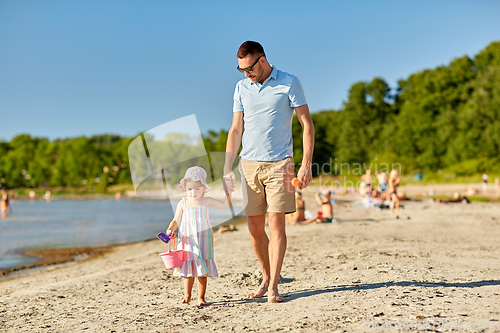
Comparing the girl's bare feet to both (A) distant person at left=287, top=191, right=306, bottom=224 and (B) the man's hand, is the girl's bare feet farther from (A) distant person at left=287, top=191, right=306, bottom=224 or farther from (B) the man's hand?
(A) distant person at left=287, top=191, right=306, bottom=224

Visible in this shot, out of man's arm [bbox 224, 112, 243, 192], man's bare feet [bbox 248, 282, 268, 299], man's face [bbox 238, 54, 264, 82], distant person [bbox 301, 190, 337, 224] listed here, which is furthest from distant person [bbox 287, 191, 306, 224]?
man's face [bbox 238, 54, 264, 82]

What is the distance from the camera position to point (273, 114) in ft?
11.0

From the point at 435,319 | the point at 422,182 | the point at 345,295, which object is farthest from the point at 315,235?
the point at 422,182

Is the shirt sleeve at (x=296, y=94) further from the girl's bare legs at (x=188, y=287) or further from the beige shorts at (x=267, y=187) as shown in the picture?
the girl's bare legs at (x=188, y=287)

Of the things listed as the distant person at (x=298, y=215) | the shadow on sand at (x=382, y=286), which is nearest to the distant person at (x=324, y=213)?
the distant person at (x=298, y=215)

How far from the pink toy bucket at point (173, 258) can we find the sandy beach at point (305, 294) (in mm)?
399

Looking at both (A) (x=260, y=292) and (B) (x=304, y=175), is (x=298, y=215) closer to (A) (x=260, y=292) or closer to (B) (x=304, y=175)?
(A) (x=260, y=292)

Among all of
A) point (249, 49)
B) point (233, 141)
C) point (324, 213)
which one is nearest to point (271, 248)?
point (233, 141)

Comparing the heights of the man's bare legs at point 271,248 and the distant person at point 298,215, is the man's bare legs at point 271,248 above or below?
above

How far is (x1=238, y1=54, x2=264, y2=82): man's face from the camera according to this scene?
333 cm

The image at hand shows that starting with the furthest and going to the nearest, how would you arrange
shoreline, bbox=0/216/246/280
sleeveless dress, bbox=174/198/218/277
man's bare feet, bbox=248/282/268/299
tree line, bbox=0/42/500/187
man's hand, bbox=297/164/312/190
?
tree line, bbox=0/42/500/187 < shoreline, bbox=0/216/246/280 < man's bare feet, bbox=248/282/268/299 < sleeveless dress, bbox=174/198/218/277 < man's hand, bbox=297/164/312/190

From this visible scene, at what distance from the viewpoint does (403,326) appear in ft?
8.44

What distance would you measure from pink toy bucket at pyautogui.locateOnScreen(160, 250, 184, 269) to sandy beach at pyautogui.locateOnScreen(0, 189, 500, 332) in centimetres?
40

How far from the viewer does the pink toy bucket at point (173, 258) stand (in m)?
3.35
